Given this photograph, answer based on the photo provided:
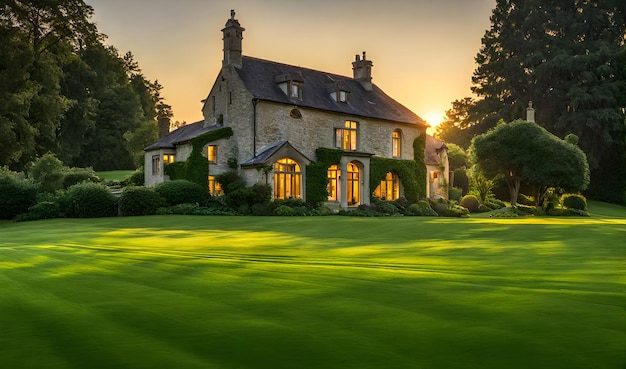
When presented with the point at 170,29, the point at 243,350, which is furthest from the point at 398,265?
the point at 170,29

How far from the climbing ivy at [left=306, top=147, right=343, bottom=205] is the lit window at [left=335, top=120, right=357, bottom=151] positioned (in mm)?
2008

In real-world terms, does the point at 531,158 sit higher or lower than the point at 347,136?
lower

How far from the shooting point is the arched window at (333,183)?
1528 inches

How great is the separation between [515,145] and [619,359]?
3993cm

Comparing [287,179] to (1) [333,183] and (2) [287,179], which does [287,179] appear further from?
(1) [333,183]

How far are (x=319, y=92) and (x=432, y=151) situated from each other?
12859 mm

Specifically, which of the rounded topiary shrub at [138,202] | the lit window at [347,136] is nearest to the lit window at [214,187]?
the rounded topiary shrub at [138,202]

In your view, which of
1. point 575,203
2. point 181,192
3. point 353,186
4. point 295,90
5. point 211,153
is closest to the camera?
point 181,192

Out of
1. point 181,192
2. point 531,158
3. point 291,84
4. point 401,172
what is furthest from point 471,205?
point 181,192

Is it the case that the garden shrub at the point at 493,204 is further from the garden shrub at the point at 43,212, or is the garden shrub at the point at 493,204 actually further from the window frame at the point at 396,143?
the garden shrub at the point at 43,212

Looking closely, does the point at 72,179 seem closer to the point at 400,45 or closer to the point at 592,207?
the point at 400,45

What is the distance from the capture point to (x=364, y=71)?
152 ft

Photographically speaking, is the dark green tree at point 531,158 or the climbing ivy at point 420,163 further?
the climbing ivy at point 420,163

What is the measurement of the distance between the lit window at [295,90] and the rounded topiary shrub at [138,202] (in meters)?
12.1
